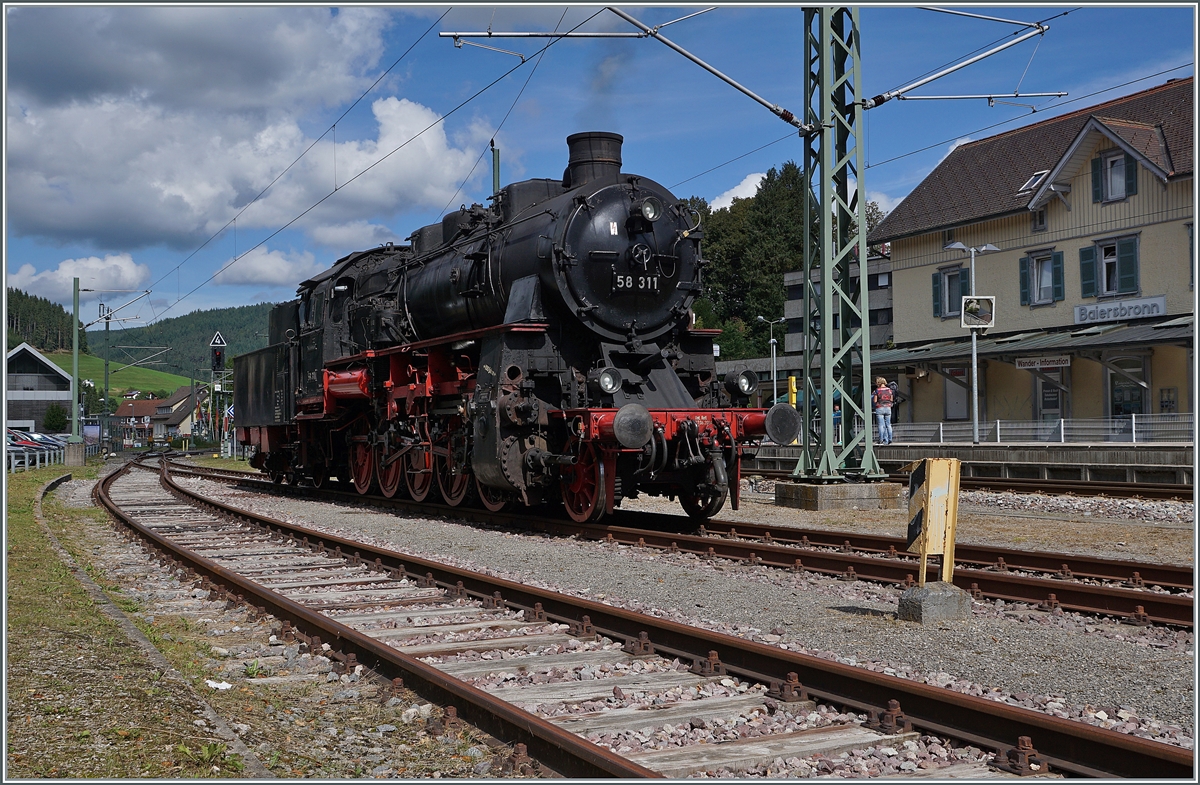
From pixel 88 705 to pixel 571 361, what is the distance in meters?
8.73

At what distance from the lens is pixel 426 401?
587 inches

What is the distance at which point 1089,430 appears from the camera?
76.0 feet

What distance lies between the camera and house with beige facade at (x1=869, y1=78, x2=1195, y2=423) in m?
26.4

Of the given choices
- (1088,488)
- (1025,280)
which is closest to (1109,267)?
(1025,280)

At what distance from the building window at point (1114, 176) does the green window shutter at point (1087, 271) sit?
4.82 ft

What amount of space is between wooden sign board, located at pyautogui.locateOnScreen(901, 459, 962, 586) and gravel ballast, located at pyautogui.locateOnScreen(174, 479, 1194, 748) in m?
0.50

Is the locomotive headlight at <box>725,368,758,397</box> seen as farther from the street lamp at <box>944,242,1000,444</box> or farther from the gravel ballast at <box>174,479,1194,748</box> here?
the street lamp at <box>944,242,1000,444</box>

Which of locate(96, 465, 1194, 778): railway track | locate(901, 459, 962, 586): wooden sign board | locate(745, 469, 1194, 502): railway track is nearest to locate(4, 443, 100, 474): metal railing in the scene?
locate(96, 465, 1194, 778): railway track

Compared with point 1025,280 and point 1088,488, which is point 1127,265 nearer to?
point 1025,280

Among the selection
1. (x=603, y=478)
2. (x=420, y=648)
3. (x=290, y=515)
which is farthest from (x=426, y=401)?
(x=420, y=648)

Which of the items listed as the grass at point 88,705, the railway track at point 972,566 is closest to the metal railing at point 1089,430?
the railway track at point 972,566

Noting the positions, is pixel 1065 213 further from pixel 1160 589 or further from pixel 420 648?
pixel 420 648

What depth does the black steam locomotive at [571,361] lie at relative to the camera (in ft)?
40.1

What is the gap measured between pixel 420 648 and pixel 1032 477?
19.7m
